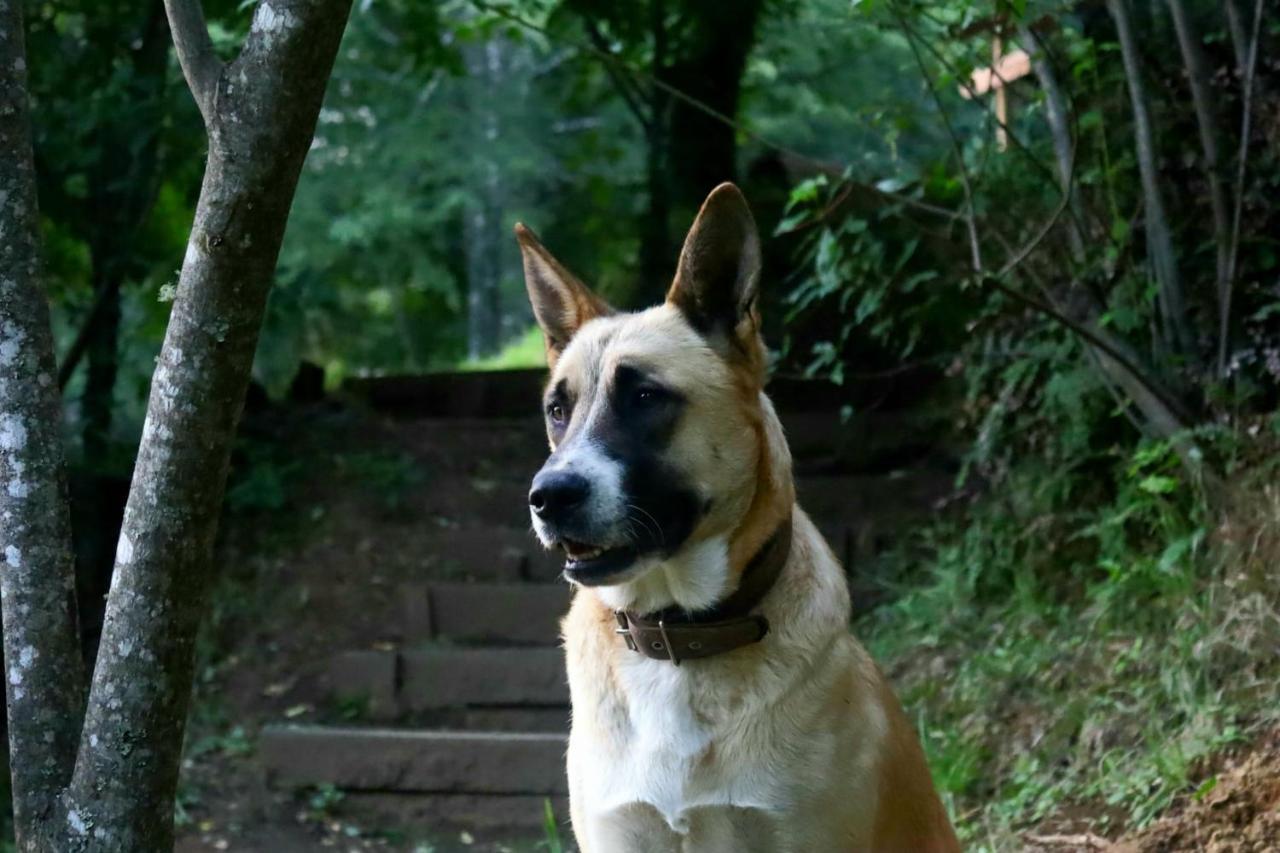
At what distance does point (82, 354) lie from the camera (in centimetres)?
755

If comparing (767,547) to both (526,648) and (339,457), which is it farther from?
(339,457)

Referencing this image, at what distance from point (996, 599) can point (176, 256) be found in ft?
15.6

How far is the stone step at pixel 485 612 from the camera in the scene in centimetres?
699

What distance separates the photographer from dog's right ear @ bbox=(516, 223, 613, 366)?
3166mm

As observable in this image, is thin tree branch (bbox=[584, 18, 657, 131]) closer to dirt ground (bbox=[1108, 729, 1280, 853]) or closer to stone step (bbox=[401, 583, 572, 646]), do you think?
stone step (bbox=[401, 583, 572, 646])

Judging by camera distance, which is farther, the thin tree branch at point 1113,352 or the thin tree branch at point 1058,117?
the thin tree branch at point 1058,117

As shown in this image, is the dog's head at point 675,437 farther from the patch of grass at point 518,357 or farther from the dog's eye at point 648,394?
the patch of grass at point 518,357

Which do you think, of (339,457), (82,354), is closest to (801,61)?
(339,457)

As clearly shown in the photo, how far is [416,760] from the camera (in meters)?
6.09

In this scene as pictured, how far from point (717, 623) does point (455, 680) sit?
405 centimetres

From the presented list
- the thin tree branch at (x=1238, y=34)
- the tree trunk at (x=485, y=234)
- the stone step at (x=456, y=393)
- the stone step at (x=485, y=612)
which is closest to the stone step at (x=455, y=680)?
the stone step at (x=485, y=612)

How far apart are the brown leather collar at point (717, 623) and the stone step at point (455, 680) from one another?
370cm

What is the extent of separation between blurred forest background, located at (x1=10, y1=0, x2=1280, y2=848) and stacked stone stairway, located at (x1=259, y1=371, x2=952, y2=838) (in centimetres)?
36

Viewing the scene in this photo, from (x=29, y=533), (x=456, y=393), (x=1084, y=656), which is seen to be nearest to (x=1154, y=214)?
(x=1084, y=656)
